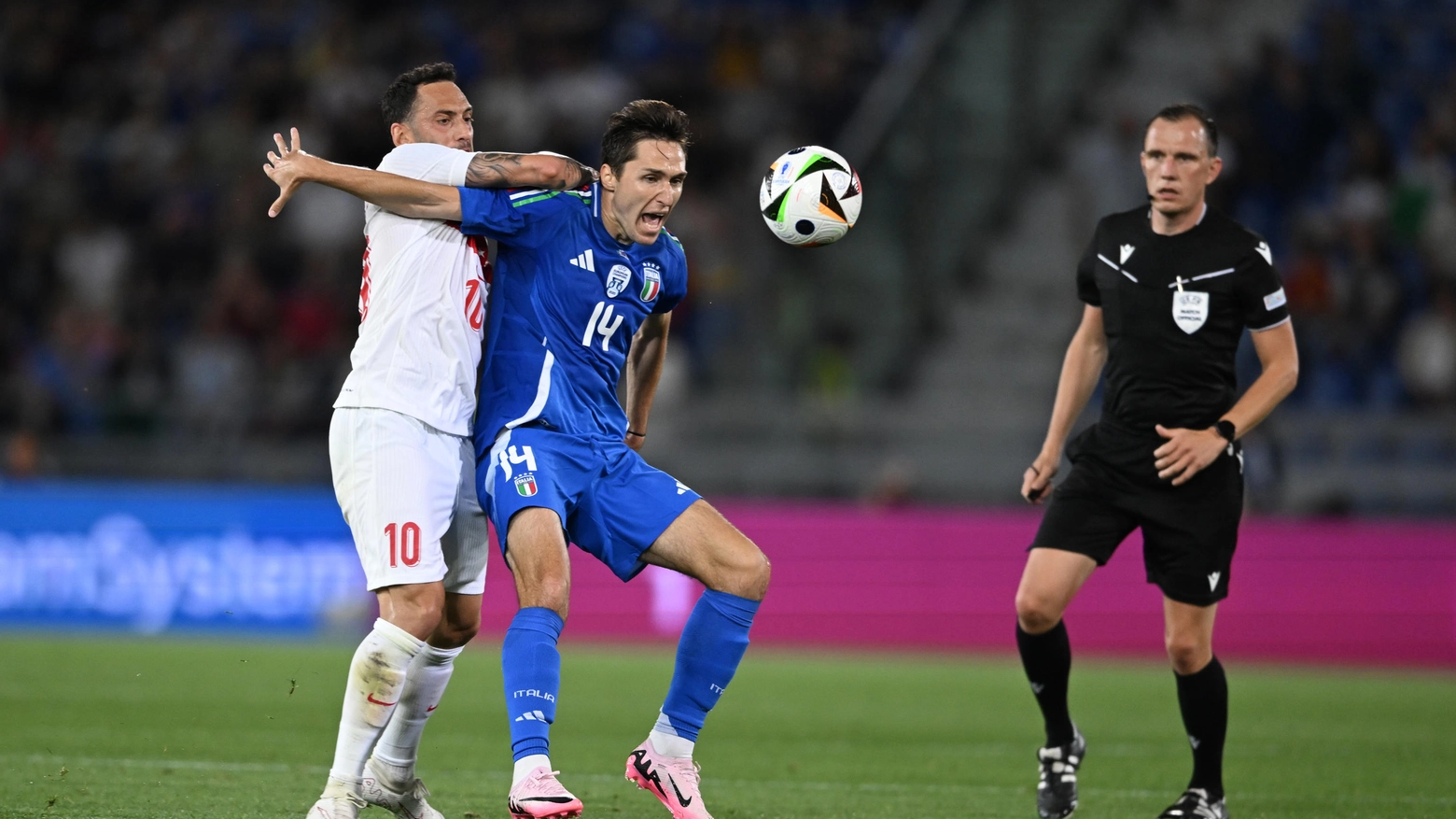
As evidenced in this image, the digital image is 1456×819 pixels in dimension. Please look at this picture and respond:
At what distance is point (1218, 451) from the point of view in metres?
5.91

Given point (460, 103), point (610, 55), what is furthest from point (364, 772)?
point (610, 55)

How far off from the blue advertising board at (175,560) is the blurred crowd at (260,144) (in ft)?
2.91

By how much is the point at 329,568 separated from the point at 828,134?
21.1 ft

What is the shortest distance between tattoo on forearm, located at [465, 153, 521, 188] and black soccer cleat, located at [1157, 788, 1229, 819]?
3110 mm

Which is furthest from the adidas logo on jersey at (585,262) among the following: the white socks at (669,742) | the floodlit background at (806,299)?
the floodlit background at (806,299)

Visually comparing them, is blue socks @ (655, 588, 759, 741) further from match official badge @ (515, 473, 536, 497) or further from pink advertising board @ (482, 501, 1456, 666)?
pink advertising board @ (482, 501, 1456, 666)

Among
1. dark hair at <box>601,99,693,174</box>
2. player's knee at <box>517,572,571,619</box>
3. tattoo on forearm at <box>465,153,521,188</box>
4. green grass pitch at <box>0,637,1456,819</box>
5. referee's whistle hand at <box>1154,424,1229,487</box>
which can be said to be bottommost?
green grass pitch at <box>0,637,1456,819</box>

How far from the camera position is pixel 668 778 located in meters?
5.43

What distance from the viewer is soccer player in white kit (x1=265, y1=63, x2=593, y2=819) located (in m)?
5.18

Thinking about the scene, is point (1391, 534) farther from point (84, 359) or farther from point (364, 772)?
point (84, 359)

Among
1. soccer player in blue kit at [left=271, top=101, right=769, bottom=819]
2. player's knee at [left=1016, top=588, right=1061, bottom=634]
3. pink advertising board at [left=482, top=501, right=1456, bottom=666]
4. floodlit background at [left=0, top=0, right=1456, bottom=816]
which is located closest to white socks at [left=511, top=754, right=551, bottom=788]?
soccer player in blue kit at [left=271, top=101, right=769, bottom=819]

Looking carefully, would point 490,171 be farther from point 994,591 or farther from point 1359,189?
point 1359,189

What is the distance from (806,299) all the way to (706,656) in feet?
31.6

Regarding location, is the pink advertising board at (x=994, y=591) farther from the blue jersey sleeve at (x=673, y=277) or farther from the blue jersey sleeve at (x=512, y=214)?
the blue jersey sleeve at (x=512, y=214)
